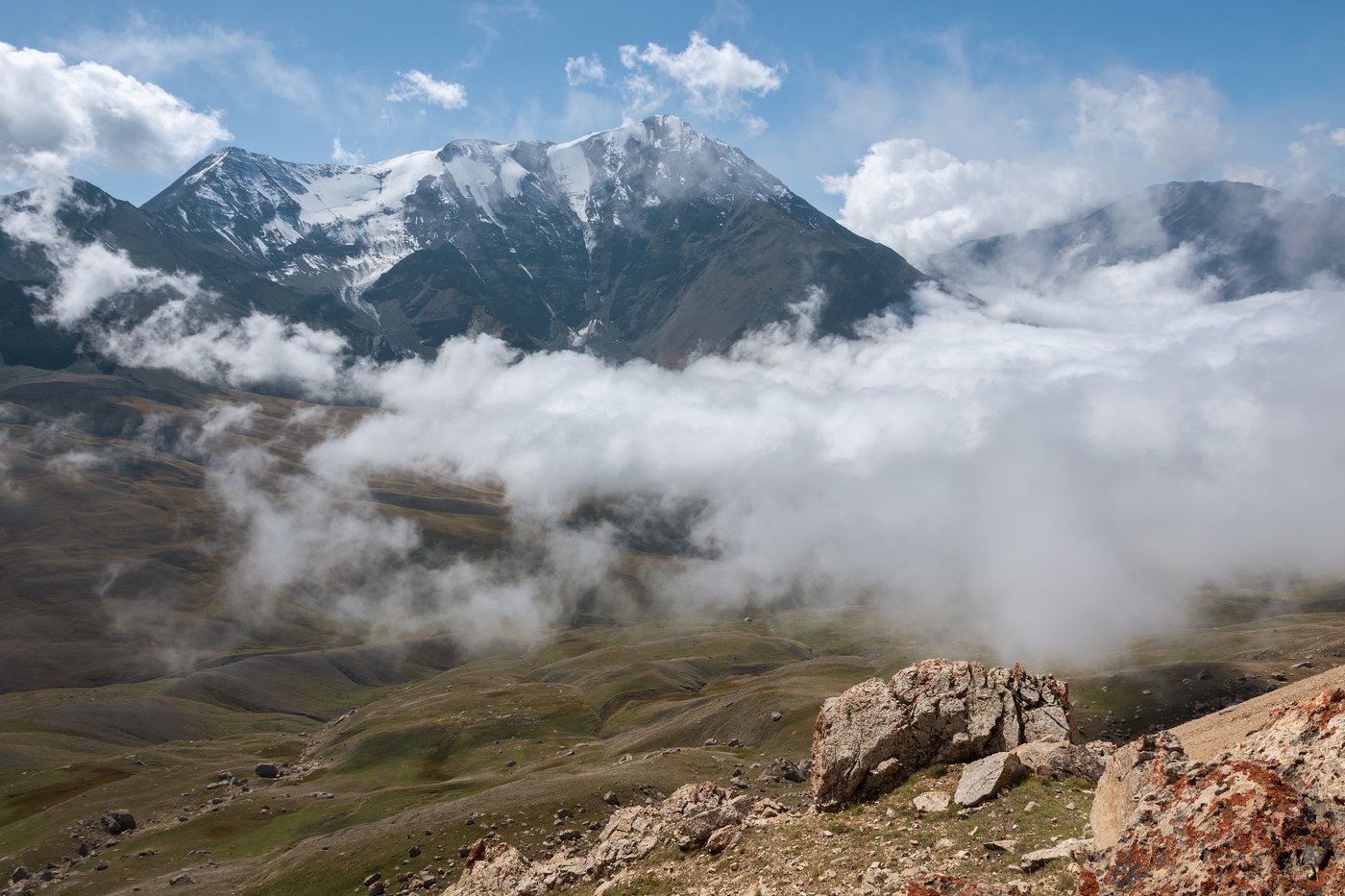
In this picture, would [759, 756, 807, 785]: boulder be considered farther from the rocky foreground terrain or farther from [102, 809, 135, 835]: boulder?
[102, 809, 135, 835]: boulder

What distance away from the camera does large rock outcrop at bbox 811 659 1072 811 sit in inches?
1345

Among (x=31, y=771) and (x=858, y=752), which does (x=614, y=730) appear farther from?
(x=858, y=752)

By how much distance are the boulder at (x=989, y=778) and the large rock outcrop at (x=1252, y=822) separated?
46.3ft

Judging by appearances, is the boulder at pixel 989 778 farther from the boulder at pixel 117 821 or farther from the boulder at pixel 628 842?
the boulder at pixel 117 821

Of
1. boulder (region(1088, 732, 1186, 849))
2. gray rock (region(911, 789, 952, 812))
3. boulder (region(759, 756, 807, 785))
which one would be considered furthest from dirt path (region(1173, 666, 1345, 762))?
boulder (region(759, 756, 807, 785))

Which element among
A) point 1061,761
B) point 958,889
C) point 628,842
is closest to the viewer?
point 958,889

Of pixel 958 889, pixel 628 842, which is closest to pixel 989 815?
pixel 958 889

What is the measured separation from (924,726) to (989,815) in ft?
25.2

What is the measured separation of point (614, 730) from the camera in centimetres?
19650

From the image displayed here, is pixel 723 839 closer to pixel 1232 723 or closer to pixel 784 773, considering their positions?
pixel 1232 723

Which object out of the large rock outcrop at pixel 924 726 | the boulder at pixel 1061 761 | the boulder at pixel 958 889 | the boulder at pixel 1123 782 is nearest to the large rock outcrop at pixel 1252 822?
the boulder at pixel 958 889

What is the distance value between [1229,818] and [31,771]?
719 feet

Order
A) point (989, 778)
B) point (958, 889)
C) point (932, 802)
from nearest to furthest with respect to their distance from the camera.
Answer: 1. point (958, 889)
2. point (989, 778)
3. point (932, 802)

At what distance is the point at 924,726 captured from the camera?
34875 millimetres
